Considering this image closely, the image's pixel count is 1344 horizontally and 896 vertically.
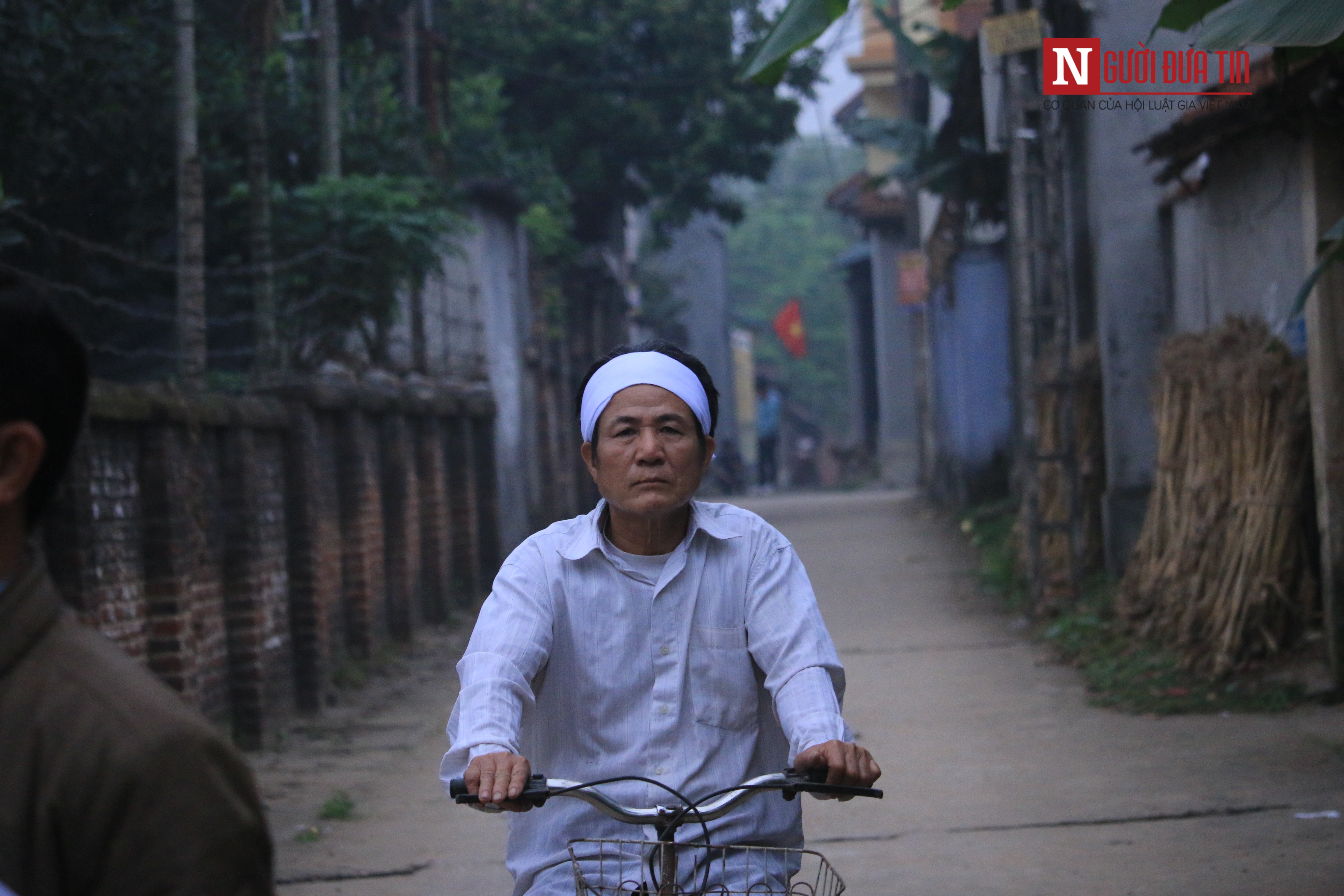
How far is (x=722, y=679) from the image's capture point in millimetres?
2908

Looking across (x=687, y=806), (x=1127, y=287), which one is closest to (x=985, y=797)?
(x=687, y=806)

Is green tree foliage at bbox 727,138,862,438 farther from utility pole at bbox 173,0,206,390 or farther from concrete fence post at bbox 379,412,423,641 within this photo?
utility pole at bbox 173,0,206,390

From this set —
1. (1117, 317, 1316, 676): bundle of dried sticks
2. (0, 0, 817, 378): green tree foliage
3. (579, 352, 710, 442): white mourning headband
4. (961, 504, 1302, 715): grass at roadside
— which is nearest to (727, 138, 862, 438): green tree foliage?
(0, 0, 817, 378): green tree foliage

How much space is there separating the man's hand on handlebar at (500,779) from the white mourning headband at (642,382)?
0.74 m

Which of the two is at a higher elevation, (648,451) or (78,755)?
(648,451)

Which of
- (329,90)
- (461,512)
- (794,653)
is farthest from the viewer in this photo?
(461,512)

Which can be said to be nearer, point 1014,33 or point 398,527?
point 1014,33

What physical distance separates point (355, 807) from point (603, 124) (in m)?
16.3

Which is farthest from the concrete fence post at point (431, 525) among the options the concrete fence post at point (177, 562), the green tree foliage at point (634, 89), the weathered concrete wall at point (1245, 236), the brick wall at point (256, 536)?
the green tree foliage at point (634, 89)

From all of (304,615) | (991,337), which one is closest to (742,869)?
(304,615)

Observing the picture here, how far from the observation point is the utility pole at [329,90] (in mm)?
11516

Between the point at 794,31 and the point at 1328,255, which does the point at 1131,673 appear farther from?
the point at 794,31

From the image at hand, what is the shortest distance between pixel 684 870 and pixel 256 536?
19.8 ft

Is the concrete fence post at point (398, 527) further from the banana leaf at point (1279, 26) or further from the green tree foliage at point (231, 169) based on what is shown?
the banana leaf at point (1279, 26)
